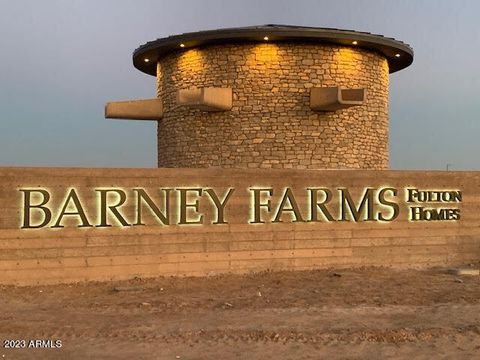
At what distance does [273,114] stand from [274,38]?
2.84 meters

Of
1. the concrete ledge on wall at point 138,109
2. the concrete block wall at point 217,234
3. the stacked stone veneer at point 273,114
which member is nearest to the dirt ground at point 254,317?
the concrete block wall at point 217,234

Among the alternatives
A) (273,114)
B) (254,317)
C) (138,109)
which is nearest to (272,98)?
(273,114)

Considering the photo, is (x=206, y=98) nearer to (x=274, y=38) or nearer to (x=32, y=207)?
(x=274, y=38)

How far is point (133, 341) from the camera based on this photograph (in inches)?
277

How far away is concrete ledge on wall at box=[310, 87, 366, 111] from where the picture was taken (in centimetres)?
1959

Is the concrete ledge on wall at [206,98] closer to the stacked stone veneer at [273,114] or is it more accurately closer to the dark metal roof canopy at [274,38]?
the stacked stone veneer at [273,114]

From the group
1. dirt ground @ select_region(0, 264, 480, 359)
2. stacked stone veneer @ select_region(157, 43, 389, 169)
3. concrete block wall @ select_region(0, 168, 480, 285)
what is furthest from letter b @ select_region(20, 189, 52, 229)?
stacked stone veneer @ select_region(157, 43, 389, 169)

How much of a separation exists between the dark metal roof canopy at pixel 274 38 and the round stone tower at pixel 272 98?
0.04 metres

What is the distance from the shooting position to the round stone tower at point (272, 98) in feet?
68.0

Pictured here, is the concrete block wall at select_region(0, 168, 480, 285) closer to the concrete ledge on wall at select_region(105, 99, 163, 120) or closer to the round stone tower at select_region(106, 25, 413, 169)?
the round stone tower at select_region(106, 25, 413, 169)

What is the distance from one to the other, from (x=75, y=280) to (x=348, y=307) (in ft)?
18.1

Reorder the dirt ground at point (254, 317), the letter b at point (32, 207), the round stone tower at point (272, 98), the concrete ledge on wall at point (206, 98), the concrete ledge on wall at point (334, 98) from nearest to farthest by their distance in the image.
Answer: the dirt ground at point (254, 317)
the letter b at point (32, 207)
the concrete ledge on wall at point (334, 98)
the concrete ledge on wall at point (206, 98)
the round stone tower at point (272, 98)

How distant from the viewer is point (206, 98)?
1988cm

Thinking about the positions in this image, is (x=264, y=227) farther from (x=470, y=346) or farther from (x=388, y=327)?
(x=470, y=346)
